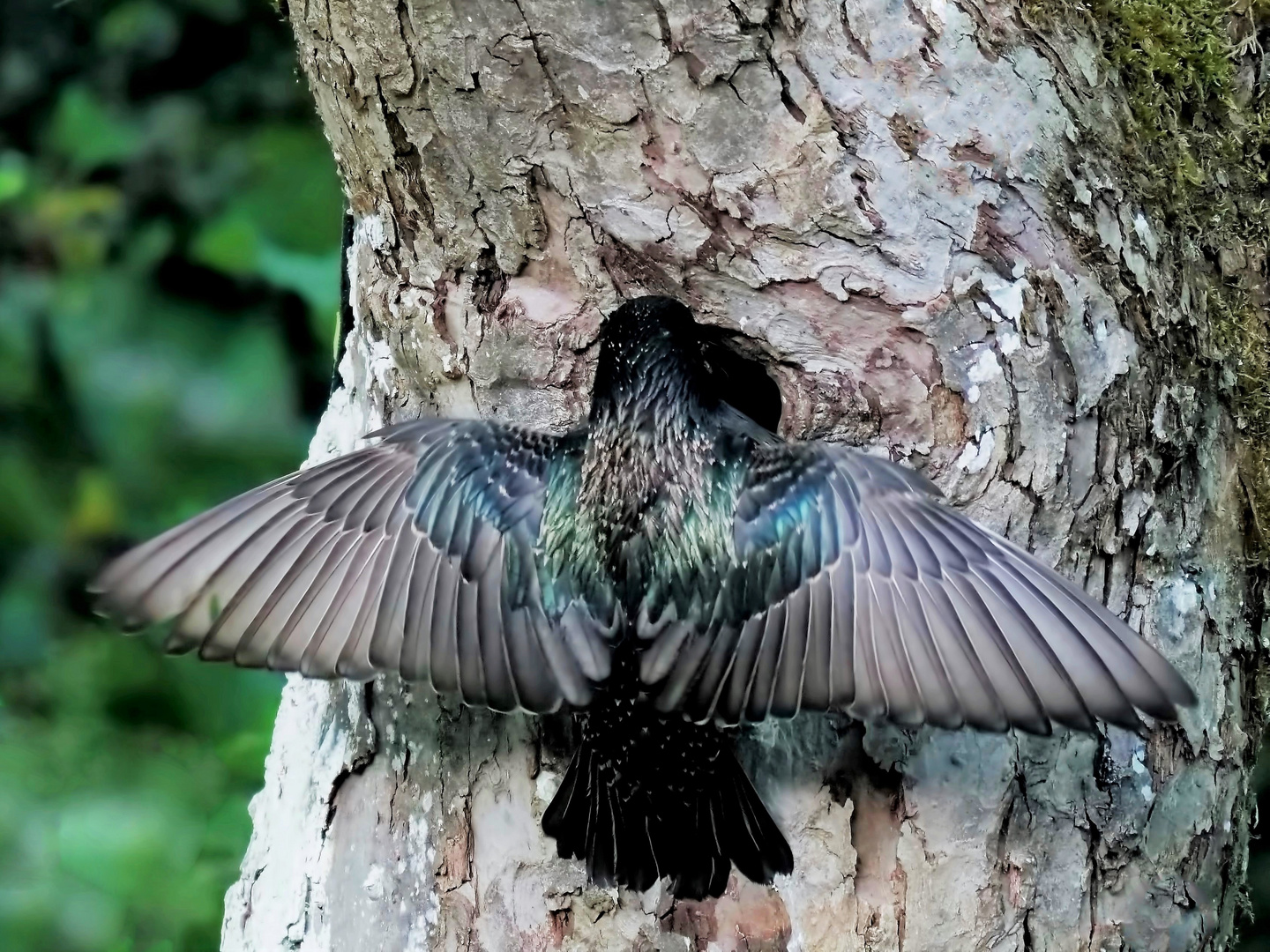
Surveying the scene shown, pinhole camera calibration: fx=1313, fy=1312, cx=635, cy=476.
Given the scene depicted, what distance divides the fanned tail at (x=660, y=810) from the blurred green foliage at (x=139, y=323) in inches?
62.5

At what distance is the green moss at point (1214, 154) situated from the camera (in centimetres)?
227

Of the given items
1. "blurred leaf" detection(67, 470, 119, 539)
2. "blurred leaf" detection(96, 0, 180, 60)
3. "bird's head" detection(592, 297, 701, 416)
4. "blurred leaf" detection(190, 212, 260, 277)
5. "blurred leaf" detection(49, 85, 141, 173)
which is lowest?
"blurred leaf" detection(67, 470, 119, 539)

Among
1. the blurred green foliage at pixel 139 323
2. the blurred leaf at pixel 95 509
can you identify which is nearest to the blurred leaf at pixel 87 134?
the blurred green foliage at pixel 139 323

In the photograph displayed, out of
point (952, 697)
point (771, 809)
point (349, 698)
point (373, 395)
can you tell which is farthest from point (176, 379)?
point (952, 697)

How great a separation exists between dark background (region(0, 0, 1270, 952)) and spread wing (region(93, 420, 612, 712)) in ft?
4.25

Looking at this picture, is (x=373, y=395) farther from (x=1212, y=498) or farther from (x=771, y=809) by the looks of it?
(x=1212, y=498)

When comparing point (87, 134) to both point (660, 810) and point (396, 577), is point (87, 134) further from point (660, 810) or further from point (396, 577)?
point (660, 810)

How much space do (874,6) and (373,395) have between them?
114 centimetres

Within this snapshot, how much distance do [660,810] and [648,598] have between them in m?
0.33

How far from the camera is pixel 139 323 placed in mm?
3770

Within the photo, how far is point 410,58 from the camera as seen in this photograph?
6.92 ft

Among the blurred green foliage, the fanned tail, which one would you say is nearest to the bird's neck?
the fanned tail

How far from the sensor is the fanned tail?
1969 mm

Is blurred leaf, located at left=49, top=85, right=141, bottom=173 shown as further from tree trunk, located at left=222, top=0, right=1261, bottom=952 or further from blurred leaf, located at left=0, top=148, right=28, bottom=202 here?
tree trunk, located at left=222, top=0, right=1261, bottom=952
